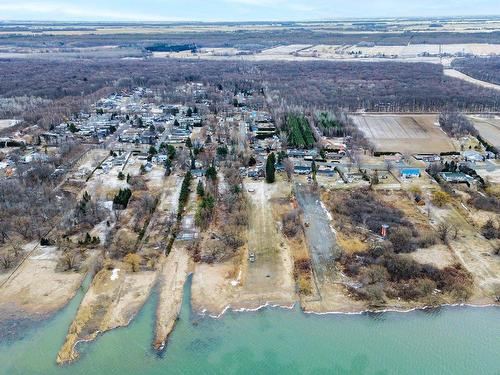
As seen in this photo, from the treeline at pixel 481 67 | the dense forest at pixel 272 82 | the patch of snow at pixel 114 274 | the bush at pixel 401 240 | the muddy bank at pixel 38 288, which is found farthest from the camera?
the treeline at pixel 481 67

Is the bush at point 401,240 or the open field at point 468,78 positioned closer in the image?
the bush at point 401,240

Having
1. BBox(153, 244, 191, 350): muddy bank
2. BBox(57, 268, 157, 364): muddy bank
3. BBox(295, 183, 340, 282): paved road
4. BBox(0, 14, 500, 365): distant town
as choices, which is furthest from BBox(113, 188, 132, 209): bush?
BBox(295, 183, 340, 282): paved road

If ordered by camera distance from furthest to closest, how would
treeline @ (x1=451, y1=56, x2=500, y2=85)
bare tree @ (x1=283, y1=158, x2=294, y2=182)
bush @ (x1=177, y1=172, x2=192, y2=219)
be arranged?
treeline @ (x1=451, y1=56, x2=500, y2=85) → bare tree @ (x1=283, y1=158, x2=294, y2=182) → bush @ (x1=177, y1=172, x2=192, y2=219)

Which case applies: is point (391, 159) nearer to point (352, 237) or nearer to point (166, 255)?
point (352, 237)

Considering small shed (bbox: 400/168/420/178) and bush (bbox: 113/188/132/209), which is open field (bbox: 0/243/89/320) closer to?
bush (bbox: 113/188/132/209)

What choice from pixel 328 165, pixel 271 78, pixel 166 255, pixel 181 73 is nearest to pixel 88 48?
pixel 181 73

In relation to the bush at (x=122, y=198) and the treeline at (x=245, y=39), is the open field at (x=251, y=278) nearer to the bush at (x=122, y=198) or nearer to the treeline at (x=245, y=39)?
the bush at (x=122, y=198)

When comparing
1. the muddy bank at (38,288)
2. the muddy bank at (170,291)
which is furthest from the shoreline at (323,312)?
the muddy bank at (38,288)
